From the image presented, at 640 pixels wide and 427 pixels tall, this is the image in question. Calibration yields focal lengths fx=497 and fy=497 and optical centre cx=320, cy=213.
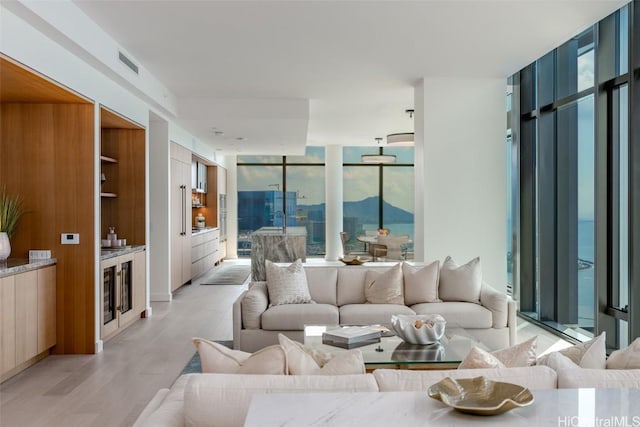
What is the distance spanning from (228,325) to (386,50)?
349 cm

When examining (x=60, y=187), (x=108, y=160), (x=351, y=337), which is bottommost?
(x=351, y=337)

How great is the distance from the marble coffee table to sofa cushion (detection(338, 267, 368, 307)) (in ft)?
3.96

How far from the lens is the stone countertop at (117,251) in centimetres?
488

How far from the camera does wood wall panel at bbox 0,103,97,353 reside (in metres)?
4.52

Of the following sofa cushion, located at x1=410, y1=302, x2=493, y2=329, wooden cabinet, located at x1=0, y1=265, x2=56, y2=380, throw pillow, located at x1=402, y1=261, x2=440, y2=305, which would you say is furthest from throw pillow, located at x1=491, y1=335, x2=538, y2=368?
wooden cabinet, located at x1=0, y1=265, x2=56, y2=380

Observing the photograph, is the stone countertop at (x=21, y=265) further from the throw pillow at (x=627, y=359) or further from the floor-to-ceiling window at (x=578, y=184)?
the floor-to-ceiling window at (x=578, y=184)

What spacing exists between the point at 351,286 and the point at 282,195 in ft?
Result: 26.3

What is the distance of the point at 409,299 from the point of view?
4.82 m

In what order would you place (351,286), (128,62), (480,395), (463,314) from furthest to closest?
(351,286) < (128,62) < (463,314) < (480,395)

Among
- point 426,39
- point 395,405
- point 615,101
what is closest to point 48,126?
point 426,39

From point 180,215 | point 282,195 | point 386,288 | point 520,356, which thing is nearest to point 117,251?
point 180,215

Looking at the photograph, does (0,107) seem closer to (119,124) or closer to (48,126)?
(48,126)

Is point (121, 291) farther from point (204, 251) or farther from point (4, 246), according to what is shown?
point (204, 251)

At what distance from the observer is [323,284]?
5.02 m
